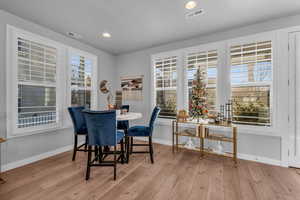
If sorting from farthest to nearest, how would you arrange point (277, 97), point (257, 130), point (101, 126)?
point (257, 130), point (277, 97), point (101, 126)

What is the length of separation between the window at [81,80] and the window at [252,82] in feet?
11.3

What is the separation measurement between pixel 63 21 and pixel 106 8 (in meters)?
0.99

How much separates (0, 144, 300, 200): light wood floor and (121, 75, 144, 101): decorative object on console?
1917 millimetres

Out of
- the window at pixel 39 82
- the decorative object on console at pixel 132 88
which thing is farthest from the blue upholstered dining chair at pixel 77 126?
the decorative object on console at pixel 132 88

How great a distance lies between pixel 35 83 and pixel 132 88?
225 cm

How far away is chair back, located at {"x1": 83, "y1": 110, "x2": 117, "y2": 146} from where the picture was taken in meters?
1.91

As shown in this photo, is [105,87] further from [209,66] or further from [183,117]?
[209,66]

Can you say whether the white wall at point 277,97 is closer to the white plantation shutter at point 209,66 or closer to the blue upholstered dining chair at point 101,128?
the white plantation shutter at point 209,66

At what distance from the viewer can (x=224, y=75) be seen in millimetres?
2814

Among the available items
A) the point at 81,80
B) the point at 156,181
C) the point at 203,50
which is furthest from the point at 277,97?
the point at 81,80

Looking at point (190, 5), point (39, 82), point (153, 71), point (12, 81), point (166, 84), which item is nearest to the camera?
point (190, 5)

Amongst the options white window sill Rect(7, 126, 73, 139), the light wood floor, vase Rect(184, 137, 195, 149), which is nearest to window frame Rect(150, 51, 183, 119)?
vase Rect(184, 137, 195, 149)

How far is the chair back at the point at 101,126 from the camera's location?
1907mm

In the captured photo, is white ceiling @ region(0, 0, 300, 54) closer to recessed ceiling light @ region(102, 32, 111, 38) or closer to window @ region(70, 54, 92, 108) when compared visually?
recessed ceiling light @ region(102, 32, 111, 38)
